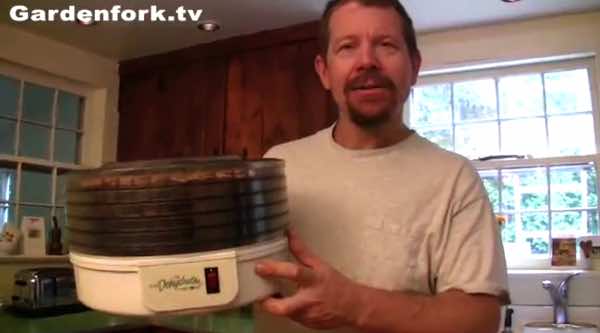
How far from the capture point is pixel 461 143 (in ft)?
9.13

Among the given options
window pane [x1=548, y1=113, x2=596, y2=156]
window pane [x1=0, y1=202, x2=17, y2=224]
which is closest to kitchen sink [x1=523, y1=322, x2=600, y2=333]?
window pane [x1=548, y1=113, x2=596, y2=156]

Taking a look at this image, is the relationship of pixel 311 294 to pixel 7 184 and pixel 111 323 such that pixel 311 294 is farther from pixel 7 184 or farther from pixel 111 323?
pixel 7 184

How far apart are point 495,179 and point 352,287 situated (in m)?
2.23

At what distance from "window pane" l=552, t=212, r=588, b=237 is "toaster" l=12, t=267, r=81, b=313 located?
221 centimetres

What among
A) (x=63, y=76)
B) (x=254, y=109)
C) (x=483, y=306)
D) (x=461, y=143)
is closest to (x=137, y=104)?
(x=63, y=76)

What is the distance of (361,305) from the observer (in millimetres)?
654

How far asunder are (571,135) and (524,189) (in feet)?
1.08

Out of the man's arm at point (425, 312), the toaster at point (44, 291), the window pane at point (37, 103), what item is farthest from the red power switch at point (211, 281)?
the window pane at point (37, 103)

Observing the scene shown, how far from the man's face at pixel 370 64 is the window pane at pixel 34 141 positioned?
2.52m

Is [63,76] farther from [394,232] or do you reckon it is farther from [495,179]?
[394,232]

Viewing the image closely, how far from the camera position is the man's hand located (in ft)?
1.98

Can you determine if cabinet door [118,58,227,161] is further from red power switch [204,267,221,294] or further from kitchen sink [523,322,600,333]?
red power switch [204,267,221,294]

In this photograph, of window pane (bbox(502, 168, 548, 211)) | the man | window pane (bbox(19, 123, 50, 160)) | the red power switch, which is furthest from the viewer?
window pane (bbox(19, 123, 50, 160))

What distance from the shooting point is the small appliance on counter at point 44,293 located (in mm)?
2412
